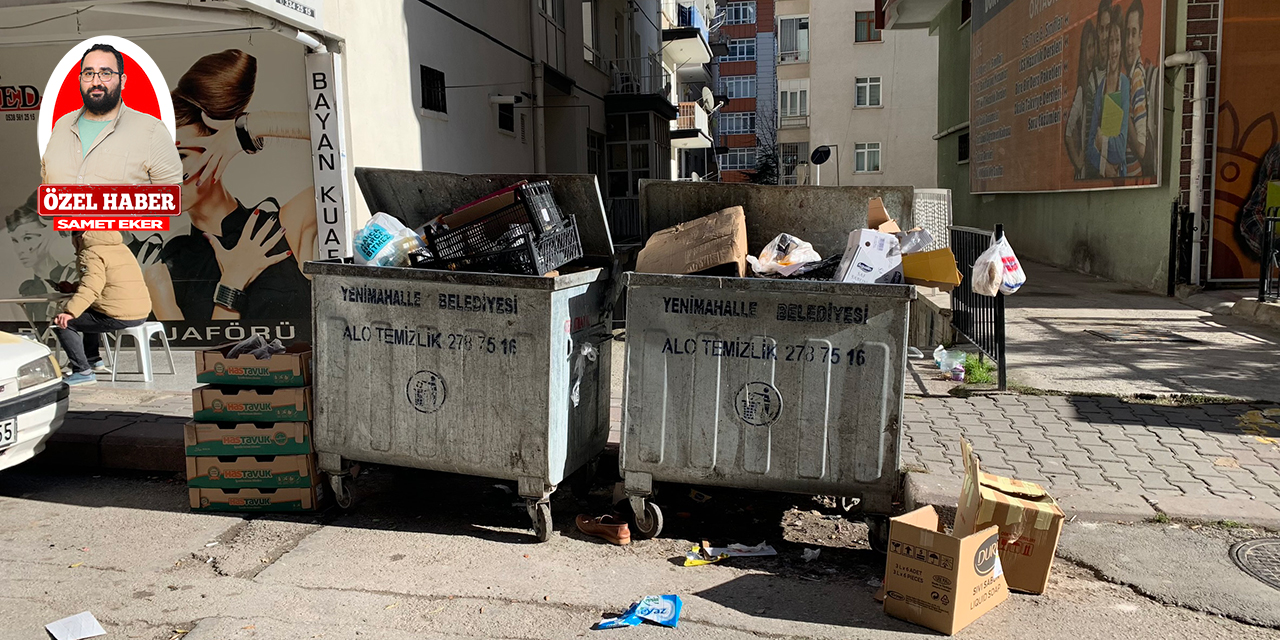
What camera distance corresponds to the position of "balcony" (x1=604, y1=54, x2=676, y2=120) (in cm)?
2314

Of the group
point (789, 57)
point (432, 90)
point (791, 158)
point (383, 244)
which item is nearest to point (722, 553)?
point (383, 244)

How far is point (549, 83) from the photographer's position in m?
17.7

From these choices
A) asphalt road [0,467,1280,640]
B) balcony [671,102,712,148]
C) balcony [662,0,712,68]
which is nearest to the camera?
asphalt road [0,467,1280,640]

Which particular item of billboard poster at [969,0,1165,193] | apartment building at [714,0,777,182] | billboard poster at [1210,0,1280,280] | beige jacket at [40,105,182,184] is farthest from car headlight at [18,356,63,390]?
apartment building at [714,0,777,182]

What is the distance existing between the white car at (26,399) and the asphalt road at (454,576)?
359 millimetres

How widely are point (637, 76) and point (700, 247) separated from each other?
22392 mm

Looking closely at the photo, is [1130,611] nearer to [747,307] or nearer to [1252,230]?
[747,307]

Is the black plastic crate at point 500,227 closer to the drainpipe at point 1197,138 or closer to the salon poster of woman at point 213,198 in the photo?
the salon poster of woman at point 213,198

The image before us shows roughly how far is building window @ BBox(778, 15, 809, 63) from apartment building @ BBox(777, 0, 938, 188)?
9314 millimetres

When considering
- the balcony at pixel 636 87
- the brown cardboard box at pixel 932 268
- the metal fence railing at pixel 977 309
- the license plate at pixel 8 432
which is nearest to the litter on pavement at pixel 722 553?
the brown cardboard box at pixel 932 268

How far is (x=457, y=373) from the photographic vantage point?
14.1ft

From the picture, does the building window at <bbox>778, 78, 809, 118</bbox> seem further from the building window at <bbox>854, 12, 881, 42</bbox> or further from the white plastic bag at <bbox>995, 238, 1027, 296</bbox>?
the white plastic bag at <bbox>995, 238, 1027, 296</bbox>

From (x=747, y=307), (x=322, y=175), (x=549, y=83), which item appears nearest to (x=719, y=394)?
(x=747, y=307)

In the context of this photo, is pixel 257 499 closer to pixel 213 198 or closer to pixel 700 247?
pixel 700 247
